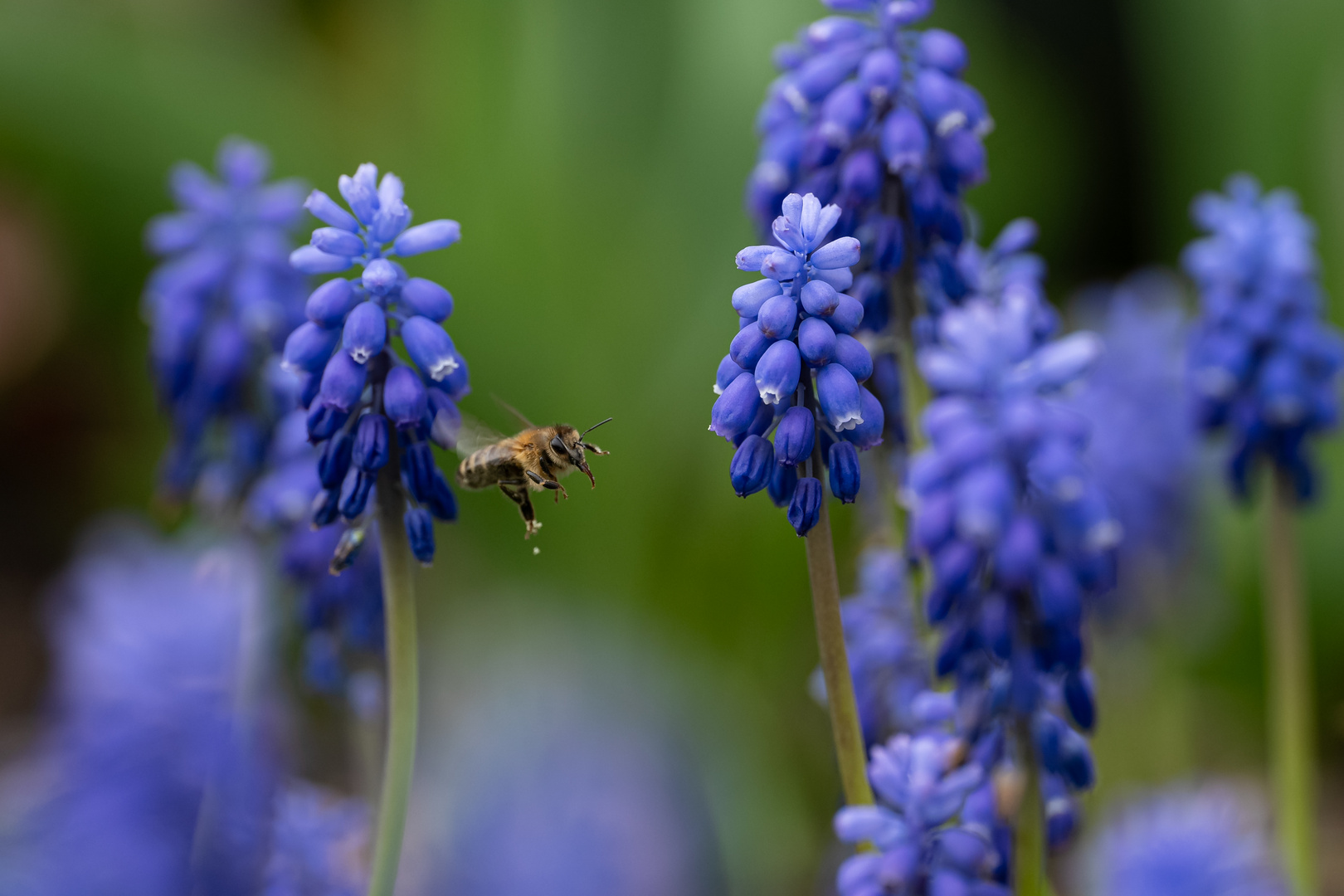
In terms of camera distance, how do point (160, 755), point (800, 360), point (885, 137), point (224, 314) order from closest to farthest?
point (800, 360)
point (885, 137)
point (160, 755)
point (224, 314)

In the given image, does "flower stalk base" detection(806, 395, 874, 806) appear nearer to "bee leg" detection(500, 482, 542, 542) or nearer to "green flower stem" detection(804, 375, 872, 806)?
"green flower stem" detection(804, 375, 872, 806)

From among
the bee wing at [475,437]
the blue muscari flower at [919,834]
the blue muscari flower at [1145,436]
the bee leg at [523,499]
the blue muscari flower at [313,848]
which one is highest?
the blue muscari flower at [1145,436]

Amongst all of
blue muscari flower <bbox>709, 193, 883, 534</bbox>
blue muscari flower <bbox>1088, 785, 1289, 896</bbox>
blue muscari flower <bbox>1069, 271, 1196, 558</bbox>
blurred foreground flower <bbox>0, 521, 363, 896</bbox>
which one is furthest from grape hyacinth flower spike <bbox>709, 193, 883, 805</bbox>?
blue muscari flower <bbox>1069, 271, 1196, 558</bbox>

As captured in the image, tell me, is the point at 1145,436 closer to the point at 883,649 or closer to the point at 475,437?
the point at 883,649

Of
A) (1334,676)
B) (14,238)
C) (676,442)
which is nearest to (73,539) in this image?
(14,238)

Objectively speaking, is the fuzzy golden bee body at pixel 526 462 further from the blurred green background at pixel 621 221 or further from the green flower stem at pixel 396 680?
the blurred green background at pixel 621 221

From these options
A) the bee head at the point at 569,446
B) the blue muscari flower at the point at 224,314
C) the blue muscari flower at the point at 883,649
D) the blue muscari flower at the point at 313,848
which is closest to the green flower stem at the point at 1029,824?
Result: the blue muscari flower at the point at 883,649

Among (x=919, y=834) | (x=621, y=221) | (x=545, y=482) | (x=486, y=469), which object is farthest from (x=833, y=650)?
(x=621, y=221)

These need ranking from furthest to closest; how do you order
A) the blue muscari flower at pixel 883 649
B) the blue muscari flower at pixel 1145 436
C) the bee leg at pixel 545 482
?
1. the blue muscari flower at pixel 1145 436
2. the bee leg at pixel 545 482
3. the blue muscari flower at pixel 883 649
